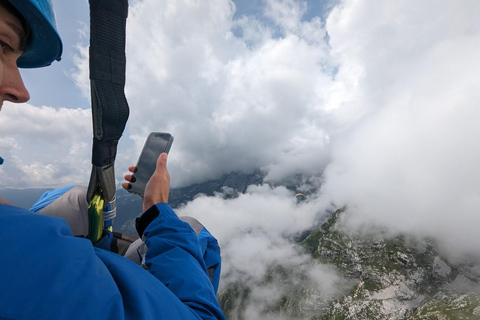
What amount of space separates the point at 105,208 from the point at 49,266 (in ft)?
9.26

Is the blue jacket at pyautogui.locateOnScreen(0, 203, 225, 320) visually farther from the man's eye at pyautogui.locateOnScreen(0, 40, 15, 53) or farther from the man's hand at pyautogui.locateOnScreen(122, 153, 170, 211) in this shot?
the man's eye at pyautogui.locateOnScreen(0, 40, 15, 53)

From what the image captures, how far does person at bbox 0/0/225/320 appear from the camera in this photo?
1231mm

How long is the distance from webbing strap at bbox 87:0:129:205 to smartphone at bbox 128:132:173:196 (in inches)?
29.7

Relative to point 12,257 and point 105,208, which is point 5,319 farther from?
point 105,208

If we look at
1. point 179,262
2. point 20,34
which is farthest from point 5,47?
point 179,262

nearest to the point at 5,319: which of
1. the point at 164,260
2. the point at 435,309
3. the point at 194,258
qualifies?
the point at 164,260

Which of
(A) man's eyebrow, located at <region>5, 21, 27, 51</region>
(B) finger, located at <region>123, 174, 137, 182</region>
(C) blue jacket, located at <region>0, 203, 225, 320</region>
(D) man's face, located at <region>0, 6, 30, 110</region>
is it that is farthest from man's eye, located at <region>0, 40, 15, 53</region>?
(B) finger, located at <region>123, 174, 137, 182</region>

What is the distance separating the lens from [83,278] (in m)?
1.41

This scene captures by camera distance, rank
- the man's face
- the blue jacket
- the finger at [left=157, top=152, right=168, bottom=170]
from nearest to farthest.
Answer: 1. the blue jacket
2. the man's face
3. the finger at [left=157, top=152, right=168, bottom=170]

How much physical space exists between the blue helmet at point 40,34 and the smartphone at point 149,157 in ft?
6.41

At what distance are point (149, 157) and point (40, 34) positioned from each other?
2254mm

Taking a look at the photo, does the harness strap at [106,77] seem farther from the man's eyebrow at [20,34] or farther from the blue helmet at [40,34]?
the man's eyebrow at [20,34]

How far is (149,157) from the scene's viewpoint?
4.28 m

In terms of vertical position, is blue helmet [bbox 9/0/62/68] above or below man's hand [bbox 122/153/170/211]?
above
